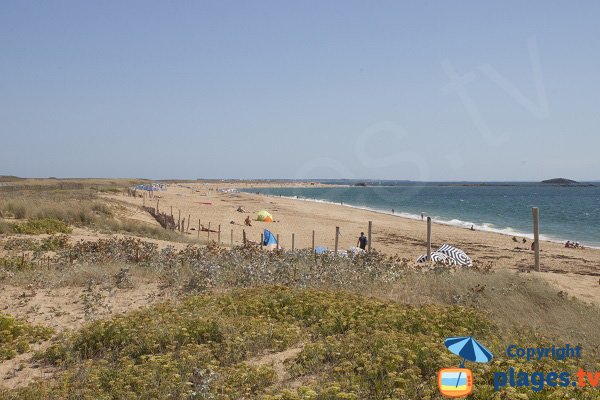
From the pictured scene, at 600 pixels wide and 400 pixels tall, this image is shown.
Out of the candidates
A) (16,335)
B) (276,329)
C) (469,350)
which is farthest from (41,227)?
(469,350)

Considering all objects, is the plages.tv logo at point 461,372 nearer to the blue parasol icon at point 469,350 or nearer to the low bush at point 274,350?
the blue parasol icon at point 469,350

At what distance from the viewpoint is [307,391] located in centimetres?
452

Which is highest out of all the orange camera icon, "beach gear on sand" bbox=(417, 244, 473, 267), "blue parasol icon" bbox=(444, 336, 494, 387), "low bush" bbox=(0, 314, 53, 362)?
"blue parasol icon" bbox=(444, 336, 494, 387)

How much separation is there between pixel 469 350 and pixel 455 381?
→ 0.55m

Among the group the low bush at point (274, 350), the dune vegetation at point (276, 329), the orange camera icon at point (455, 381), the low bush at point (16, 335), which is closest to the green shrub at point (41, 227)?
the dune vegetation at point (276, 329)

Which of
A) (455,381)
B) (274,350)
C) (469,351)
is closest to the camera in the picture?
(455,381)

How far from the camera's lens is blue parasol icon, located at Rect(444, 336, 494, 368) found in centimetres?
517

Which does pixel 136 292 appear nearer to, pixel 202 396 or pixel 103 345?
pixel 103 345

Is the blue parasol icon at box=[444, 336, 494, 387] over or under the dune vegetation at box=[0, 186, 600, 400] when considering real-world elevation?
over

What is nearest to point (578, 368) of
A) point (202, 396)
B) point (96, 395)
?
point (202, 396)

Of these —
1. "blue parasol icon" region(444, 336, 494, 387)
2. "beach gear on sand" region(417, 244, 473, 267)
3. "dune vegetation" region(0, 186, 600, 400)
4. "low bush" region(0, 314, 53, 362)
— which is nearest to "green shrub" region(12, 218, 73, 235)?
"dune vegetation" region(0, 186, 600, 400)

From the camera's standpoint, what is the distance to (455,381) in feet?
16.3

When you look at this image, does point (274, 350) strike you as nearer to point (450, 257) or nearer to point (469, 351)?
point (469, 351)

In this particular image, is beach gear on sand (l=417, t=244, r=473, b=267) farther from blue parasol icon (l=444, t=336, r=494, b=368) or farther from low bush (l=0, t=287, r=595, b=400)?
blue parasol icon (l=444, t=336, r=494, b=368)
